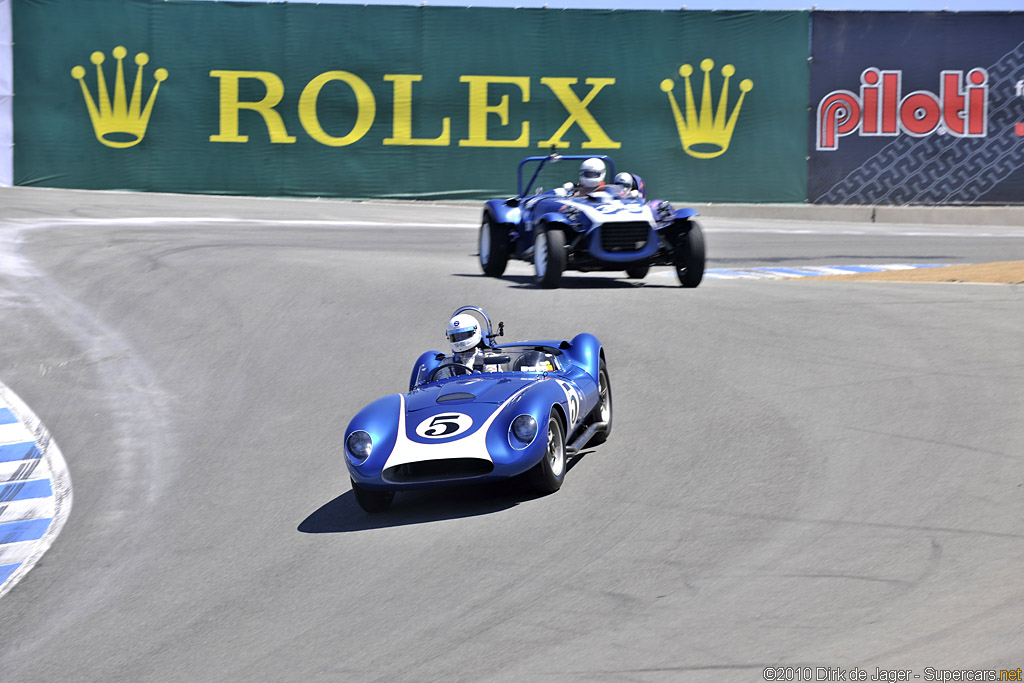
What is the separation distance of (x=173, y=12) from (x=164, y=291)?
11.6 m

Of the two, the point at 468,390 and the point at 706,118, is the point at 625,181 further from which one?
the point at 706,118

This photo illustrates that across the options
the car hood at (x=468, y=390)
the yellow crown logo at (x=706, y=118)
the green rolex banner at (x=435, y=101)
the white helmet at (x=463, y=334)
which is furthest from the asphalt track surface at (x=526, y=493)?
the yellow crown logo at (x=706, y=118)

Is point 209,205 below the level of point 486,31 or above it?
below

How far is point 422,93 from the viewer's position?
23656 mm

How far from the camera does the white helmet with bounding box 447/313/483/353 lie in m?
8.60

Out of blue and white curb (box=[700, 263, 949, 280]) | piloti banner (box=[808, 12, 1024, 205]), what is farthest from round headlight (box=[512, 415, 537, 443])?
piloti banner (box=[808, 12, 1024, 205])

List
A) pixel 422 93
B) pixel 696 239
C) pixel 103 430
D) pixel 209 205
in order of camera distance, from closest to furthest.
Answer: pixel 103 430 → pixel 696 239 → pixel 209 205 → pixel 422 93

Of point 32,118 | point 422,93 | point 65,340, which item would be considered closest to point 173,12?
point 32,118

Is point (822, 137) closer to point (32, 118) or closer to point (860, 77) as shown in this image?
point (860, 77)

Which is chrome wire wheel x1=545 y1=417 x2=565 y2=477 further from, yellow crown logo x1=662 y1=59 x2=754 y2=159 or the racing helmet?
yellow crown logo x1=662 y1=59 x2=754 y2=159

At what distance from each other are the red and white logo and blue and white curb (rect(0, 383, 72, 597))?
1747 cm

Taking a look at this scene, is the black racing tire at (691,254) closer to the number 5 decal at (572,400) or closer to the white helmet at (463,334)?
the white helmet at (463,334)

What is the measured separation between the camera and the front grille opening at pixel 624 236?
12969 millimetres

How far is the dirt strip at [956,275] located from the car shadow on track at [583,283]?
2559 millimetres
